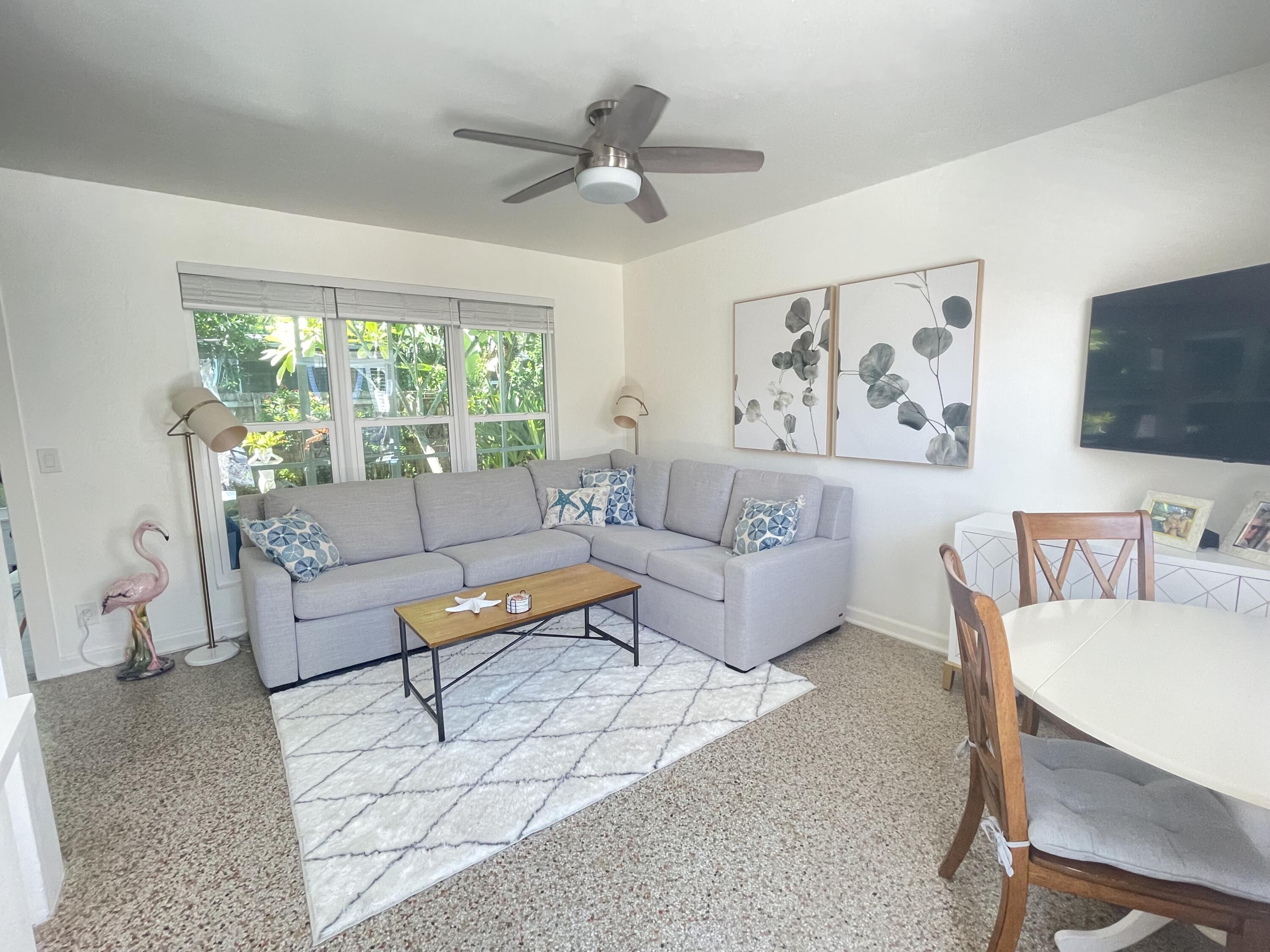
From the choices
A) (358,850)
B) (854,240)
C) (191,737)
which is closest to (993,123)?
(854,240)

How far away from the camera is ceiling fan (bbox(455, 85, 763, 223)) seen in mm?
1850

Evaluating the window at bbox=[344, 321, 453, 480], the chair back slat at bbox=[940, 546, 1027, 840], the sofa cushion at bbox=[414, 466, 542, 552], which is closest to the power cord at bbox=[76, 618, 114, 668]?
the window at bbox=[344, 321, 453, 480]

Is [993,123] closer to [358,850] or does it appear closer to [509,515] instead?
[509,515]

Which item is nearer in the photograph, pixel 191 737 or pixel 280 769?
pixel 280 769

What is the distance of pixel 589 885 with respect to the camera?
1.60 metres

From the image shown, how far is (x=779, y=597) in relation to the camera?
2.81 metres

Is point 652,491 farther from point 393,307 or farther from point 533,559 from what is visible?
point 393,307

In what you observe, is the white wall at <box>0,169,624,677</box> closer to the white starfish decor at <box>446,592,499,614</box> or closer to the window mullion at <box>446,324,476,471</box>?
the window mullion at <box>446,324,476,471</box>

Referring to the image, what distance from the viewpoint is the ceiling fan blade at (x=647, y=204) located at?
2.29 metres

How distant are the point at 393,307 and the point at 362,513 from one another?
142 centimetres

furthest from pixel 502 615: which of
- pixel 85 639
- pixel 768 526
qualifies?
pixel 85 639

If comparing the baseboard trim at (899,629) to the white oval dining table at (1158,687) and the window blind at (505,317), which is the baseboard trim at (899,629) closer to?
the white oval dining table at (1158,687)

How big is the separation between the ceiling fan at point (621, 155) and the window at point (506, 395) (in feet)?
7.27

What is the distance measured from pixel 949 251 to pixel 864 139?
74 centimetres
